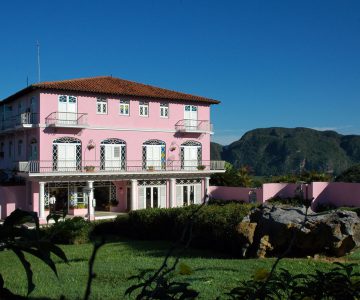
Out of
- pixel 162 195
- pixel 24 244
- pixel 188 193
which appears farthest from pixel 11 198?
pixel 24 244

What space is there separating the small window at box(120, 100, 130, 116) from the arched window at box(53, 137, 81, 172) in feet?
11.8

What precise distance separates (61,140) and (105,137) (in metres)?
2.83

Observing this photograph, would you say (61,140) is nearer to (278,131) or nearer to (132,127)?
(132,127)

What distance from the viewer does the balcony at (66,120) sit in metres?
27.7

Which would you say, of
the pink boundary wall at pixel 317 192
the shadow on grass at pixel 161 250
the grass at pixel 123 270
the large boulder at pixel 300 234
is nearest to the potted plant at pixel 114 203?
the pink boundary wall at pixel 317 192

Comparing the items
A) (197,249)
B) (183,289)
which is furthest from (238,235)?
(183,289)

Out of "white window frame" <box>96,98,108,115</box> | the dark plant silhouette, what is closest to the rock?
the dark plant silhouette

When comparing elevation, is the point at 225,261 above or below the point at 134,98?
below

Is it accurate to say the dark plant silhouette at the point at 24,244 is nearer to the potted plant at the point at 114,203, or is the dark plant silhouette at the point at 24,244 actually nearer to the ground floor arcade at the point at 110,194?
the ground floor arcade at the point at 110,194

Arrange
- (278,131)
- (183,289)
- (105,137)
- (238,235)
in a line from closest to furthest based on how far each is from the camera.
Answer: (183,289) < (238,235) < (105,137) < (278,131)

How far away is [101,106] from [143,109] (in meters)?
3.00

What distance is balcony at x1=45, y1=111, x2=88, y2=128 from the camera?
27.7 m

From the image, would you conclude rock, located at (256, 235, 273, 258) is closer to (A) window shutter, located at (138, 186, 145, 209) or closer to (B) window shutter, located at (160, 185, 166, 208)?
(A) window shutter, located at (138, 186, 145, 209)

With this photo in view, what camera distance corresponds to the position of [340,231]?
11.2m
